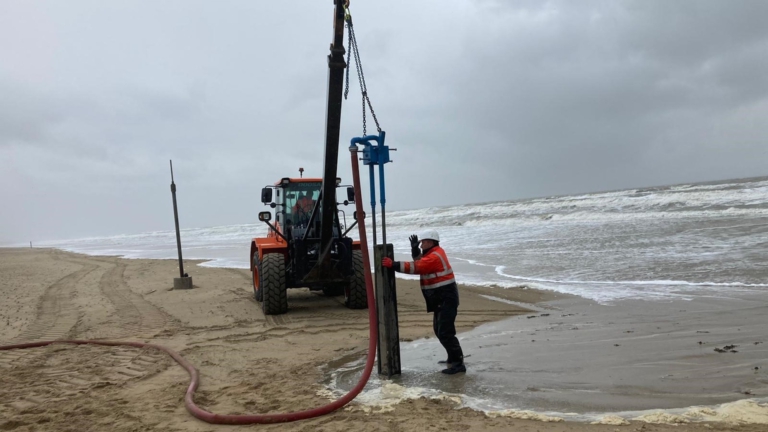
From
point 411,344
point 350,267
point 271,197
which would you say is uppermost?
point 271,197

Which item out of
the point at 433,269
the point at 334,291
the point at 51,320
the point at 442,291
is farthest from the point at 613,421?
the point at 51,320

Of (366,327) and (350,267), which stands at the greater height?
(350,267)

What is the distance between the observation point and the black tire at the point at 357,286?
28.9ft

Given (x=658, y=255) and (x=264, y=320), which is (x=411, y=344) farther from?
(x=658, y=255)

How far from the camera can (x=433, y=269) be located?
16.8 feet

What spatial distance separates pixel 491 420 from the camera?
3846 millimetres

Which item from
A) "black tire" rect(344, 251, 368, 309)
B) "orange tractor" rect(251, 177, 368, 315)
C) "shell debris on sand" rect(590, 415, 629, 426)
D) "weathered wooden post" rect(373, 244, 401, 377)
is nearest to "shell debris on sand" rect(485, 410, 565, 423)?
"shell debris on sand" rect(590, 415, 629, 426)

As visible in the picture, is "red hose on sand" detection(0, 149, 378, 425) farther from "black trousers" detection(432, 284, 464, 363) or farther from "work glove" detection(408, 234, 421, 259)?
"black trousers" detection(432, 284, 464, 363)

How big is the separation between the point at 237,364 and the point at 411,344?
2.06 m

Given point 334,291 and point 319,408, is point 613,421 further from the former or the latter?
point 334,291

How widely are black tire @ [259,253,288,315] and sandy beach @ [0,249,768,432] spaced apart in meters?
0.27

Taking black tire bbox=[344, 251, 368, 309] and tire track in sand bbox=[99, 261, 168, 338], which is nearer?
tire track in sand bbox=[99, 261, 168, 338]

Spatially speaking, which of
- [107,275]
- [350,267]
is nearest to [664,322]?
[350,267]

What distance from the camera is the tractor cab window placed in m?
9.65
